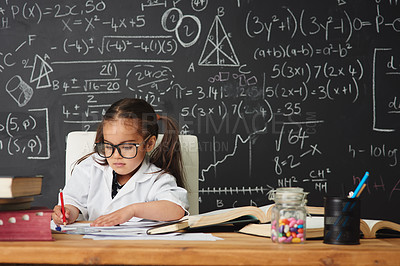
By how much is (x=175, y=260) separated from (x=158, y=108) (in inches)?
96.8

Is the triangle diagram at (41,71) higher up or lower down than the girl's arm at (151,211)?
higher up

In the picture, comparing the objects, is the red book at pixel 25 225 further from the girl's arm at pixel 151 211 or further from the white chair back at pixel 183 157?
the white chair back at pixel 183 157

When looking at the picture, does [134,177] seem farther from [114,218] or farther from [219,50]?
[219,50]

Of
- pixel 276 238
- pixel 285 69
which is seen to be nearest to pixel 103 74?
pixel 285 69

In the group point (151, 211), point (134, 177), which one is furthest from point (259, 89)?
point (151, 211)

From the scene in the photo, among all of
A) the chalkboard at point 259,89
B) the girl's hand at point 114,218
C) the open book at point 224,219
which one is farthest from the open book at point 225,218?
the chalkboard at point 259,89

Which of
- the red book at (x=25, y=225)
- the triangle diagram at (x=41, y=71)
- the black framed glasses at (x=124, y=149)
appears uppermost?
the triangle diagram at (x=41, y=71)

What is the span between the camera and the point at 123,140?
178 centimetres

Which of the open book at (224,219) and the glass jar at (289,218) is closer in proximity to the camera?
the glass jar at (289,218)

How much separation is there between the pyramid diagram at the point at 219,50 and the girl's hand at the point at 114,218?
6.46 feet

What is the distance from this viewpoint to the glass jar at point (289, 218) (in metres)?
0.91

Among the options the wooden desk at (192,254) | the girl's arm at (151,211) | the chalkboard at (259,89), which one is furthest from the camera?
the chalkboard at (259,89)

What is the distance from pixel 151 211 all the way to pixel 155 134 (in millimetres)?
576

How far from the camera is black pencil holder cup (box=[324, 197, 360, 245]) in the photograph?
2.90ft
